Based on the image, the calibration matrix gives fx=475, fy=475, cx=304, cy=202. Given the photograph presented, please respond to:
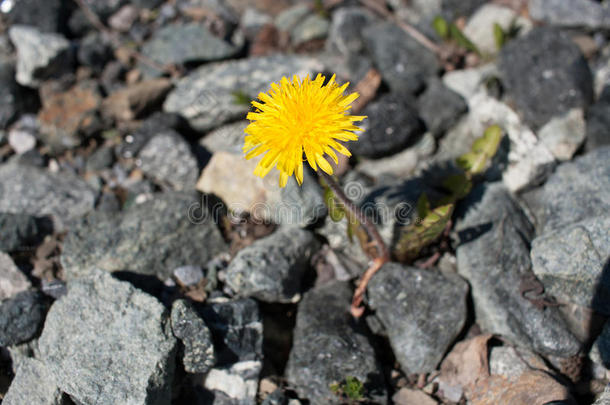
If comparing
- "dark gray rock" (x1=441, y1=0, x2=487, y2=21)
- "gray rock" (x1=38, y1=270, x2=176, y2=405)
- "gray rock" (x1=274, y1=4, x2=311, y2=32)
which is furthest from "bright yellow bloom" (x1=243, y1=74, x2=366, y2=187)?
"dark gray rock" (x1=441, y1=0, x2=487, y2=21)

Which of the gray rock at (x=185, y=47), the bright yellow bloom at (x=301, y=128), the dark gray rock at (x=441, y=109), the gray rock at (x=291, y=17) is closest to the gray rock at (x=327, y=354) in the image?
the bright yellow bloom at (x=301, y=128)

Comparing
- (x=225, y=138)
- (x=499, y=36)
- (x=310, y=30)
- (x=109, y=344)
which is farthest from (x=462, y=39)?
(x=109, y=344)

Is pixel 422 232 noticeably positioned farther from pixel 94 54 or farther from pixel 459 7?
pixel 94 54

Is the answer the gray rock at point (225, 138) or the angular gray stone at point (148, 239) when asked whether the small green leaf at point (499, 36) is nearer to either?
the gray rock at point (225, 138)

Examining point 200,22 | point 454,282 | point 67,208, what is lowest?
point 454,282

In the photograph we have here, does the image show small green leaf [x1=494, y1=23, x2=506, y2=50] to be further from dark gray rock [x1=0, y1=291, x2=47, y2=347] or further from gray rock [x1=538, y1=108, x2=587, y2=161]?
dark gray rock [x1=0, y1=291, x2=47, y2=347]

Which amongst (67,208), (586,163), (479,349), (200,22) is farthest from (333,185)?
(200,22)

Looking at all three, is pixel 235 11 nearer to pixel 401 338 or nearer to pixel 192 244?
pixel 192 244
